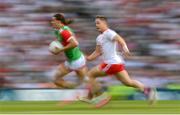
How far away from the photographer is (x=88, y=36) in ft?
45.9

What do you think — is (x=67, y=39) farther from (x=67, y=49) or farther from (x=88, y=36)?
(x=88, y=36)

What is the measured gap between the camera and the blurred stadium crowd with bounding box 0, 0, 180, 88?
44.4ft

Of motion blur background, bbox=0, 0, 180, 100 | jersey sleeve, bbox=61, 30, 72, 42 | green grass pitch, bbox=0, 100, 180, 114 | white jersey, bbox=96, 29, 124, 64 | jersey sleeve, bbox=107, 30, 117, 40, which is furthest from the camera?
motion blur background, bbox=0, 0, 180, 100

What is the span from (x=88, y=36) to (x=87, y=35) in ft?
0.11

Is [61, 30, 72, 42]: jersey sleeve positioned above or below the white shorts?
above

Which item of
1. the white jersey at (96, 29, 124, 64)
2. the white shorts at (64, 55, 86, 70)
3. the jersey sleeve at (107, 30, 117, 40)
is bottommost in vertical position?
the white shorts at (64, 55, 86, 70)

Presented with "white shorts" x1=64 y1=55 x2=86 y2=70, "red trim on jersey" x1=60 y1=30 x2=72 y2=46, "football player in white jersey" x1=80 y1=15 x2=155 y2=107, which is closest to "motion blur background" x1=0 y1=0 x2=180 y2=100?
"white shorts" x1=64 y1=55 x2=86 y2=70

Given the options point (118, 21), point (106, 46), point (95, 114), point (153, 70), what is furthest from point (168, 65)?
point (95, 114)

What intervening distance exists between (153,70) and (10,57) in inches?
123

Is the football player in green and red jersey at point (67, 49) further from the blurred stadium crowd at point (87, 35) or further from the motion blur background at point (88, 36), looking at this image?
the blurred stadium crowd at point (87, 35)

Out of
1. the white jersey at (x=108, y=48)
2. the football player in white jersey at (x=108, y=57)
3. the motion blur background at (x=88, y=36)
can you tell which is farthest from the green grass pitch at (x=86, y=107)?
the motion blur background at (x=88, y=36)

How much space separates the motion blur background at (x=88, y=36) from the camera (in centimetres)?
1351

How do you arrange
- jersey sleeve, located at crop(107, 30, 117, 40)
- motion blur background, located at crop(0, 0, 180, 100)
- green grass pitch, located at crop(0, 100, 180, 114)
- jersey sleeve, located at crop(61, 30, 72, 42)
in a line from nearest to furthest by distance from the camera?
Answer: green grass pitch, located at crop(0, 100, 180, 114) < jersey sleeve, located at crop(107, 30, 117, 40) < jersey sleeve, located at crop(61, 30, 72, 42) < motion blur background, located at crop(0, 0, 180, 100)

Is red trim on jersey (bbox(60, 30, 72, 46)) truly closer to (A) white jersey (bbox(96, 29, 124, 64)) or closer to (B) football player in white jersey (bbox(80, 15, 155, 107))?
(B) football player in white jersey (bbox(80, 15, 155, 107))
